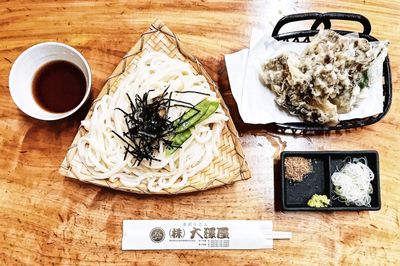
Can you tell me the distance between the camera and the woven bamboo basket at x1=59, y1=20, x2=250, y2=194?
260 centimetres

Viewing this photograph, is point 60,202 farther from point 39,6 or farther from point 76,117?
point 39,6

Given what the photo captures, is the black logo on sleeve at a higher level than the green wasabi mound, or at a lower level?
lower

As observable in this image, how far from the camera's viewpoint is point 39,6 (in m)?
2.88

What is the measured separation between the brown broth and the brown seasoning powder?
1.07 metres

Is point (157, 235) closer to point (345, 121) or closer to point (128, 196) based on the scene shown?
point (128, 196)

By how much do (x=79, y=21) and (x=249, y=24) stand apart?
902 mm

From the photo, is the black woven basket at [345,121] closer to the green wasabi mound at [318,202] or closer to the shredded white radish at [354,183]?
the shredded white radish at [354,183]

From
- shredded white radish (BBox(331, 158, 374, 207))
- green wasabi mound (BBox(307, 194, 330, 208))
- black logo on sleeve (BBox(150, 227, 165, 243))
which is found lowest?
black logo on sleeve (BBox(150, 227, 165, 243))

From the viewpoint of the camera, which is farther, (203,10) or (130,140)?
(203,10)

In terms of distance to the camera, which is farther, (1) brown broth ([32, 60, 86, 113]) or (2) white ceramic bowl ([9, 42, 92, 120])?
(1) brown broth ([32, 60, 86, 113])

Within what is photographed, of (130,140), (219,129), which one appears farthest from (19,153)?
(219,129)

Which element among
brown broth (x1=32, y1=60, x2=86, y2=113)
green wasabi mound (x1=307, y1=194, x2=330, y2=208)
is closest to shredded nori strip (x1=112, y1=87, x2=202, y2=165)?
brown broth (x1=32, y1=60, x2=86, y2=113)

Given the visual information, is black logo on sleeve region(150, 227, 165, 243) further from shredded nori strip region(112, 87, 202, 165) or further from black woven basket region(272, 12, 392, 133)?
black woven basket region(272, 12, 392, 133)

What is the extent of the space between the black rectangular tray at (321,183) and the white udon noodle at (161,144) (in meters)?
0.41
